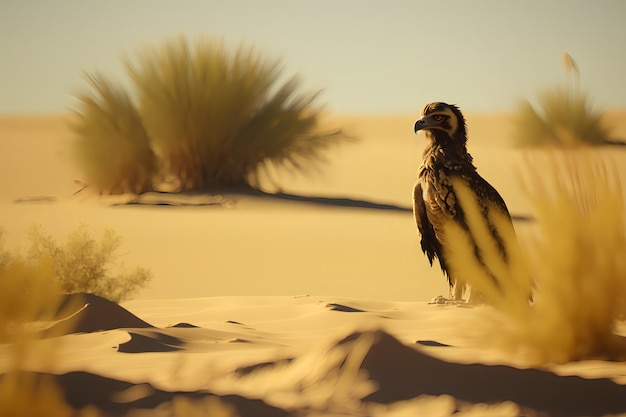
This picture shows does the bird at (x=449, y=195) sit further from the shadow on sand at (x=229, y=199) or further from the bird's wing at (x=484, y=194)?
the shadow on sand at (x=229, y=199)

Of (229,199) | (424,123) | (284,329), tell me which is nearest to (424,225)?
(424,123)

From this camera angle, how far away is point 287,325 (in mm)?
6523

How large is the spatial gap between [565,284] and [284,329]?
2362 millimetres

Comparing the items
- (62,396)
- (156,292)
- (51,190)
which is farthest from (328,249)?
(51,190)

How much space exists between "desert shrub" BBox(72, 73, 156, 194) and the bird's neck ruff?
10364mm

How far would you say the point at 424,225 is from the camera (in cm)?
670

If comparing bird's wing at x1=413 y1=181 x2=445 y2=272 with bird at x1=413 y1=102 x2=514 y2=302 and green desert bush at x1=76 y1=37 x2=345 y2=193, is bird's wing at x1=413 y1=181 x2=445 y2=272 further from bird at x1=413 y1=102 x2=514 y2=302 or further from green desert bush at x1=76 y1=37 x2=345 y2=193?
green desert bush at x1=76 y1=37 x2=345 y2=193

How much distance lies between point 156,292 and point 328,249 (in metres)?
3.52

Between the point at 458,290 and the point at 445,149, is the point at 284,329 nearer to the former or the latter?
the point at 458,290

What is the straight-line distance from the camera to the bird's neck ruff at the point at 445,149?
21.7 ft

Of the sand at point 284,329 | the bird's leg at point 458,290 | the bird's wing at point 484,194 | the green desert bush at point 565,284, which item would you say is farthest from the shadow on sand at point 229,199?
the green desert bush at point 565,284

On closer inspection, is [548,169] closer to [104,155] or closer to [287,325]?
[287,325]

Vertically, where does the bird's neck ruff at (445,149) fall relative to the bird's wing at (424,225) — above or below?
above

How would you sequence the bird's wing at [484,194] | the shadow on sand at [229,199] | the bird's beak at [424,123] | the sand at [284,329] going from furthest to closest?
the shadow on sand at [229,199]
the bird's beak at [424,123]
the bird's wing at [484,194]
the sand at [284,329]
